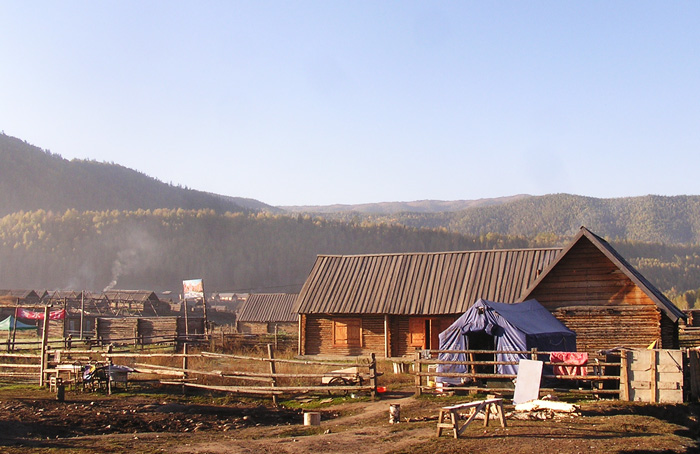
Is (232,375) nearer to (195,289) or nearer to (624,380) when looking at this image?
(624,380)

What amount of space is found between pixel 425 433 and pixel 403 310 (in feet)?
58.9

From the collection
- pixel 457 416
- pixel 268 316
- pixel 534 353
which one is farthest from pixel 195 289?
pixel 457 416

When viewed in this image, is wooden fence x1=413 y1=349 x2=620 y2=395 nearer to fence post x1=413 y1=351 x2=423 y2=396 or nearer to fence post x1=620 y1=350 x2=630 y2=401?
fence post x1=413 y1=351 x2=423 y2=396

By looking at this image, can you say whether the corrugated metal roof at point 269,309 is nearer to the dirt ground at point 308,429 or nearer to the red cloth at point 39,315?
the red cloth at point 39,315

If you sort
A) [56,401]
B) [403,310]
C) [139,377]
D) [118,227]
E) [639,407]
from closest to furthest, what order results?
1. [639,407]
2. [56,401]
3. [139,377]
4. [403,310]
5. [118,227]

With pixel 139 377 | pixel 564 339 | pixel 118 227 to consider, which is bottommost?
pixel 139 377

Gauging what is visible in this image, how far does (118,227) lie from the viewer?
157m

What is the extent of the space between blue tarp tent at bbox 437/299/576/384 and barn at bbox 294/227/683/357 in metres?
3.37

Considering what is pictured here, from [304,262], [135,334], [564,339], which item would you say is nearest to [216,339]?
[135,334]

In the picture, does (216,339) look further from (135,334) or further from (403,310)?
(403,310)

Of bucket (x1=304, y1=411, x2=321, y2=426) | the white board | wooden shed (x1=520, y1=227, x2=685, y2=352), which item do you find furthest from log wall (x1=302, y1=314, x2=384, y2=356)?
bucket (x1=304, y1=411, x2=321, y2=426)

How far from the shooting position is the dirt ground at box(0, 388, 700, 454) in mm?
12773

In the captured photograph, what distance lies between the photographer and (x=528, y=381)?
1755 cm

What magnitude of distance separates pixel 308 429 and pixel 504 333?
8.44 m
